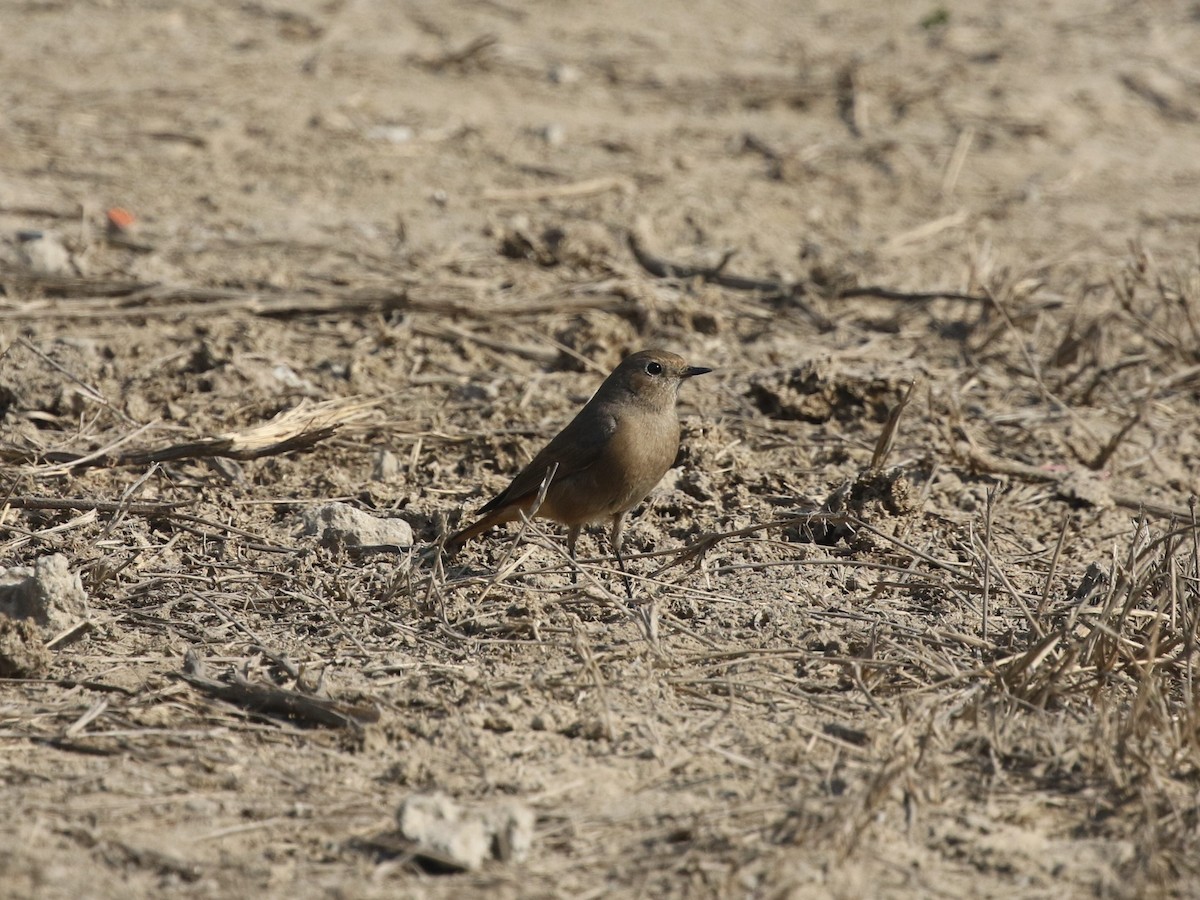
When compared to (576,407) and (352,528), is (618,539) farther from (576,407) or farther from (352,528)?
(576,407)

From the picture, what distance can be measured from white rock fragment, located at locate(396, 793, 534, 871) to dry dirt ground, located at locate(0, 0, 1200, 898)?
0.05 meters

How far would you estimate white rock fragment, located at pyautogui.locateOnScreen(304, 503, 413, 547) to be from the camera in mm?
5363

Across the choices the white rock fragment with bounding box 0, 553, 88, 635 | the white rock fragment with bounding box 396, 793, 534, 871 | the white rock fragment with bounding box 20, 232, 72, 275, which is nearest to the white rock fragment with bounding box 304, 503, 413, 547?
the white rock fragment with bounding box 0, 553, 88, 635

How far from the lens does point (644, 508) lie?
6.10m

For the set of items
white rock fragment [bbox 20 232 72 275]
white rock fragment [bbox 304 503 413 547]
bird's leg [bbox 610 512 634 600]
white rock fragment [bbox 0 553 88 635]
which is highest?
white rock fragment [bbox 20 232 72 275]

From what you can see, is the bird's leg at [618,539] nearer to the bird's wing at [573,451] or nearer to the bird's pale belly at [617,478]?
the bird's pale belly at [617,478]

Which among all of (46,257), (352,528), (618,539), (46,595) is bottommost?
(618,539)

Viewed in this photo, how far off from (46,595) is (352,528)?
119 centimetres

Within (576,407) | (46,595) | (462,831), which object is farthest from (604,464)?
(462,831)

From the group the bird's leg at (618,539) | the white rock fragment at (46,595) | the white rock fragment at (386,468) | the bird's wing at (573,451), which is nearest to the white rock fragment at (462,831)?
the white rock fragment at (46,595)

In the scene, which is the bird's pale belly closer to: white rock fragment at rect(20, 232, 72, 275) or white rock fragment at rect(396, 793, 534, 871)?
white rock fragment at rect(396, 793, 534, 871)

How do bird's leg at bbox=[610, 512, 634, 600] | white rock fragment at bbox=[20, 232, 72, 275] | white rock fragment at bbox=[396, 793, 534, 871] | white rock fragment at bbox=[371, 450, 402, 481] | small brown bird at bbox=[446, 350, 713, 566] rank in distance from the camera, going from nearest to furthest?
white rock fragment at bbox=[396, 793, 534, 871] < bird's leg at bbox=[610, 512, 634, 600] < small brown bird at bbox=[446, 350, 713, 566] < white rock fragment at bbox=[371, 450, 402, 481] < white rock fragment at bbox=[20, 232, 72, 275]

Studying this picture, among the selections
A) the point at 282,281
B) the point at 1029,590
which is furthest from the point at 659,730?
the point at 282,281

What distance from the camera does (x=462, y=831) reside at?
11.5ft
